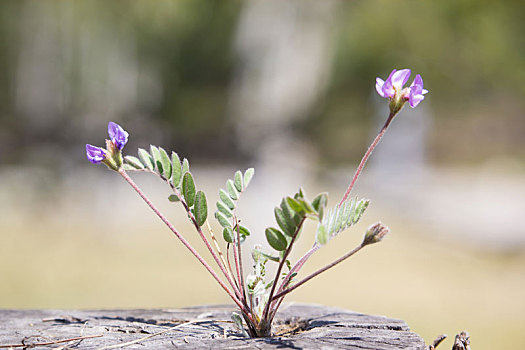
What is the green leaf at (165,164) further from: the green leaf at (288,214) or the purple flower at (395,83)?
the purple flower at (395,83)

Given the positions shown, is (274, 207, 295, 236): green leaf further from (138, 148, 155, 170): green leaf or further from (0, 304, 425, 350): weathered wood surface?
(138, 148, 155, 170): green leaf

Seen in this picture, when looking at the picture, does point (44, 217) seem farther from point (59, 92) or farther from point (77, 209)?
point (59, 92)

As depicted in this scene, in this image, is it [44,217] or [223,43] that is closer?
[44,217]

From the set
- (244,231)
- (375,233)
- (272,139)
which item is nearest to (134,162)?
(244,231)

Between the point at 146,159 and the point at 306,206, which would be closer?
the point at 306,206

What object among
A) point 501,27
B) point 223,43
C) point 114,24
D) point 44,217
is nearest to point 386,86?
point 44,217

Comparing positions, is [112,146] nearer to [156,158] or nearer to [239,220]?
[156,158]

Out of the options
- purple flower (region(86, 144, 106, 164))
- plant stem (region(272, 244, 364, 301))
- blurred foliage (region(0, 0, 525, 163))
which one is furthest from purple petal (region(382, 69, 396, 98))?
blurred foliage (region(0, 0, 525, 163))
